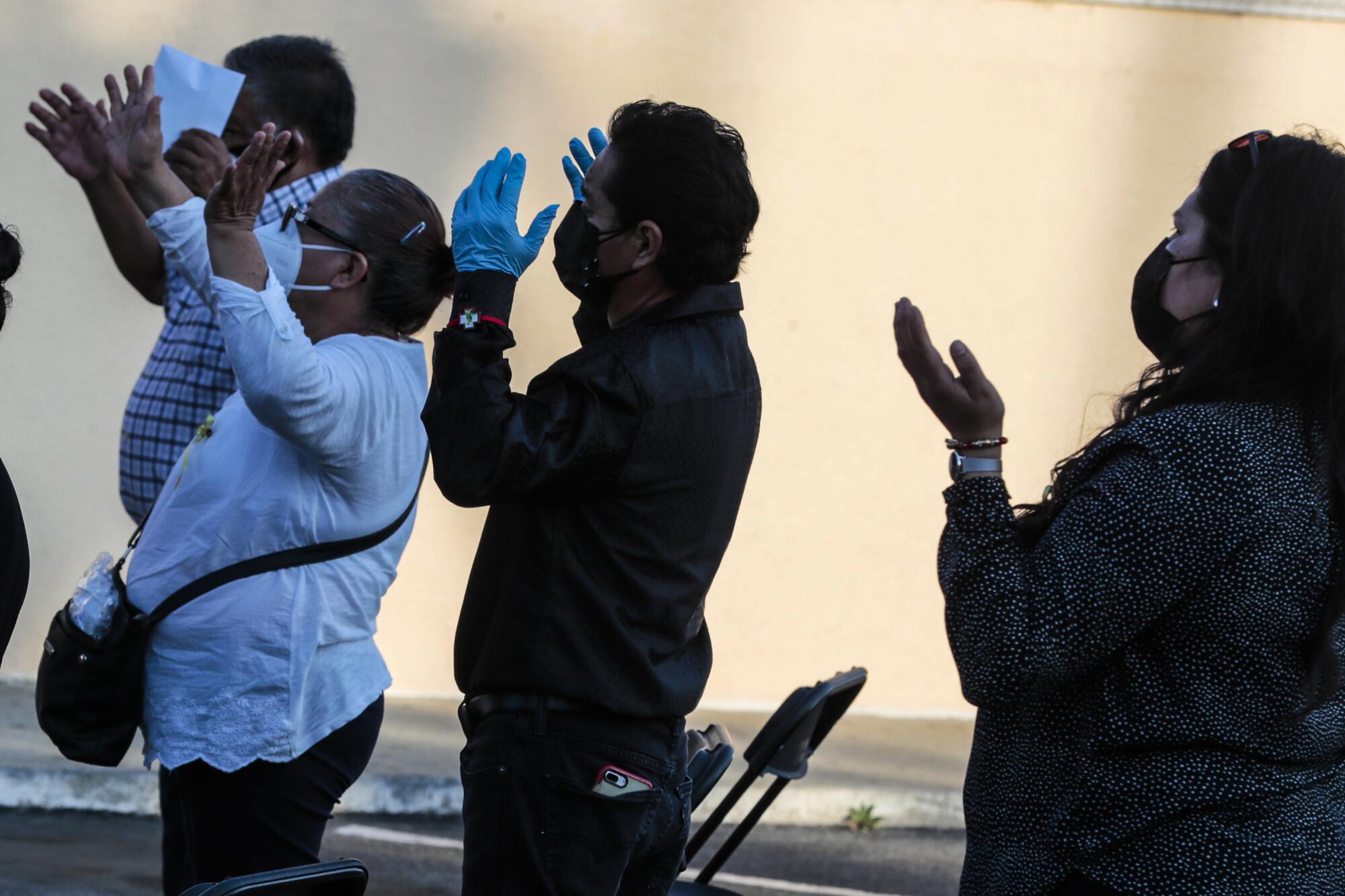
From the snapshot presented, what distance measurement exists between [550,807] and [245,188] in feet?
3.47

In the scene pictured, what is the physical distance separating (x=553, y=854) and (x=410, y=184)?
1.27m

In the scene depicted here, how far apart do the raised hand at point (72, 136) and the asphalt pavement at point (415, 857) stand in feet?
6.68

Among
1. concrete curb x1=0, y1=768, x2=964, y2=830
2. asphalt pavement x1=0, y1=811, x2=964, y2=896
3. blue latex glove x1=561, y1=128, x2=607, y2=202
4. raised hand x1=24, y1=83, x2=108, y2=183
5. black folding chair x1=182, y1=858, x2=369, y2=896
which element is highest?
raised hand x1=24, y1=83, x2=108, y2=183

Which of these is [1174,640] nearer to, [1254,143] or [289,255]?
[1254,143]

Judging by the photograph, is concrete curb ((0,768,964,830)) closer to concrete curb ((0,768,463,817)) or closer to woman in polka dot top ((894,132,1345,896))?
concrete curb ((0,768,463,817))

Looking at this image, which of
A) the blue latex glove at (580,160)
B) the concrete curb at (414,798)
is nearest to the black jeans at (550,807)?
the blue latex glove at (580,160)

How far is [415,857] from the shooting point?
15.6ft

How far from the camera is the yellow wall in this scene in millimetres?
5984

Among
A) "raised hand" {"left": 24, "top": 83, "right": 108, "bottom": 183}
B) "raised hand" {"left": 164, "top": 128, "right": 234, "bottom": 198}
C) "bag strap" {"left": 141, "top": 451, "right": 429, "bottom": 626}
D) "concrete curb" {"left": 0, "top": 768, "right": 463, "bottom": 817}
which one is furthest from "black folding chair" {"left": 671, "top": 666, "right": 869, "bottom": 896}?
"concrete curb" {"left": 0, "top": 768, "right": 463, "bottom": 817}

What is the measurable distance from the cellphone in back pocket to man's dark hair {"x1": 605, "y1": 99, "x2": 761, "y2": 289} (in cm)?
73

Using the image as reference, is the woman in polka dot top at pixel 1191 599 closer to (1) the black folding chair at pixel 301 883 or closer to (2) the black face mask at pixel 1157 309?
(2) the black face mask at pixel 1157 309

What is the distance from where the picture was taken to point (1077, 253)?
21.1ft

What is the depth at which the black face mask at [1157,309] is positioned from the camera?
6.19ft

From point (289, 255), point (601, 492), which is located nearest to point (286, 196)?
point (289, 255)
